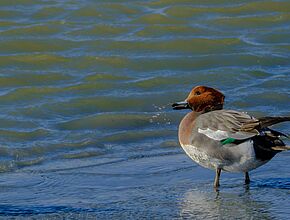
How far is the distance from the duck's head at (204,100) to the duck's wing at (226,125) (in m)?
0.14

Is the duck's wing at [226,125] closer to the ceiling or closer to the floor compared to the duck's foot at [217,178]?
closer to the ceiling

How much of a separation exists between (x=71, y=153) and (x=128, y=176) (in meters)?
1.07

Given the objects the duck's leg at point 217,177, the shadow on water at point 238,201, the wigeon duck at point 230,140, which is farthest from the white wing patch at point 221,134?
the shadow on water at point 238,201

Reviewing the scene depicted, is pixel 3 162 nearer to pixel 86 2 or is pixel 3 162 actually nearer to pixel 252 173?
pixel 252 173

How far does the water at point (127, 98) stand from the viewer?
257 inches

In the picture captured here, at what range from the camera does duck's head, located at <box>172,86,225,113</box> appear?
7.08 meters

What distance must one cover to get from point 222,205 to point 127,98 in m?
3.79

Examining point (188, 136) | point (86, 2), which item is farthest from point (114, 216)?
point (86, 2)

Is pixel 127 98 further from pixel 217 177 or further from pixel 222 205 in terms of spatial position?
pixel 222 205

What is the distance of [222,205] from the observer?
631cm

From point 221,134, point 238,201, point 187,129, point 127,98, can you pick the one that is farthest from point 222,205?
point 127,98

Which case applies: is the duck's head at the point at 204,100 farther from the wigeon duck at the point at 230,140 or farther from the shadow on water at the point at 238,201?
the shadow on water at the point at 238,201

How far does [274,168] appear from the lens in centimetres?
725

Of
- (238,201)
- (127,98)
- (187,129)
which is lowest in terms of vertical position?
(127,98)
